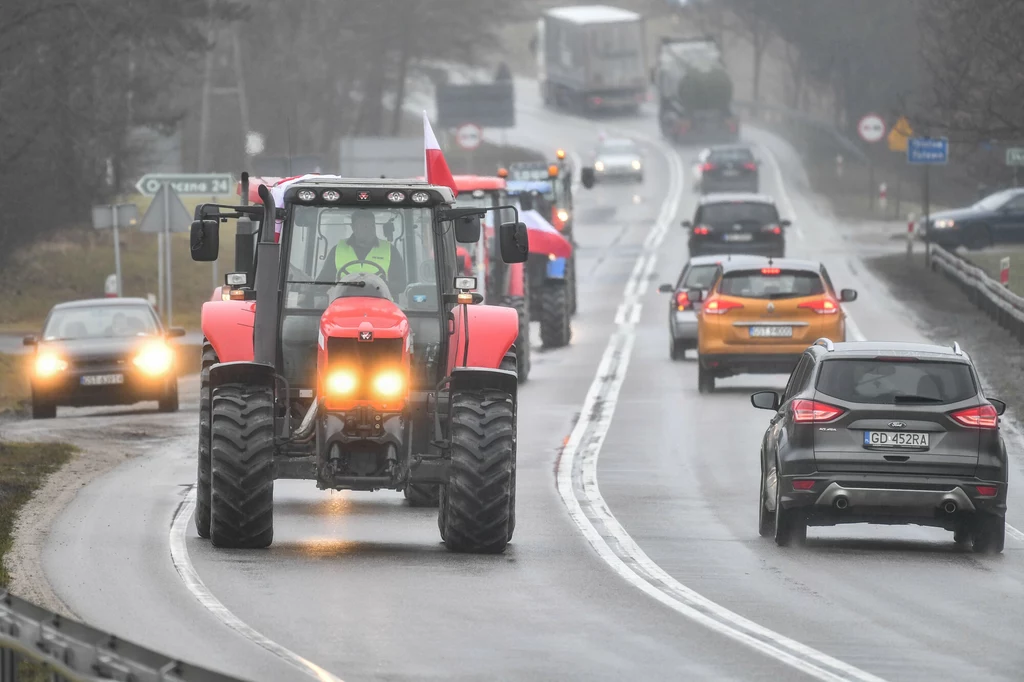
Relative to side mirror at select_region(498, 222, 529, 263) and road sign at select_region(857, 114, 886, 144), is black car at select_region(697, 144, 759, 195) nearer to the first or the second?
road sign at select_region(857, 114, 886, 144)

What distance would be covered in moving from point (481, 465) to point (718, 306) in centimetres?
1451

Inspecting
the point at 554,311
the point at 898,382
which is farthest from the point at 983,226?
the point at 898,382

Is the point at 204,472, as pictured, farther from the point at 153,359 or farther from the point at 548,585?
the point at 153,359

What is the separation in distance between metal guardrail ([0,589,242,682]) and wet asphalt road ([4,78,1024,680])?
170 centimetres

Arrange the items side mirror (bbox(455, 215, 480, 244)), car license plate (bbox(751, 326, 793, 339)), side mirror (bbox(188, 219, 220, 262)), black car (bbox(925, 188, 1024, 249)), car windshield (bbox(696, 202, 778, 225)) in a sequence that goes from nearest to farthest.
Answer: side mirror (bbox(188, 219, 220, 262))
side mirror (bbox(455, 215, 480, 244))
car license plate (bbox(751, 326, 793, 339))
car windshield (bbox(696, 202, 778, 225))
black car (bbox(925, 188, 1024, 249))

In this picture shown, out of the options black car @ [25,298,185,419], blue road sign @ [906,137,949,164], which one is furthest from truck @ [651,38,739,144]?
black car @ [25,298,185,419]

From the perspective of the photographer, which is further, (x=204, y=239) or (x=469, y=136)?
(x=469, y=136)

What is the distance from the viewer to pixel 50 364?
1135 inches

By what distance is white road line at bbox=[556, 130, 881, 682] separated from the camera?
1120 centimetres

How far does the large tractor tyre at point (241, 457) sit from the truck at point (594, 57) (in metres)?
72.4

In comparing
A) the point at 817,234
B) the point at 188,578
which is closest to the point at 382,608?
the point at 188,578

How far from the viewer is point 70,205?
5269 cm

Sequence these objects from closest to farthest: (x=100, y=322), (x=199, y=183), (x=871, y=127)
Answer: (x=100, y=322)
(x=199, y=183)
(x=871, y=127)

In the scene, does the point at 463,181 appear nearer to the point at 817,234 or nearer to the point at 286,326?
the point at 286,326
